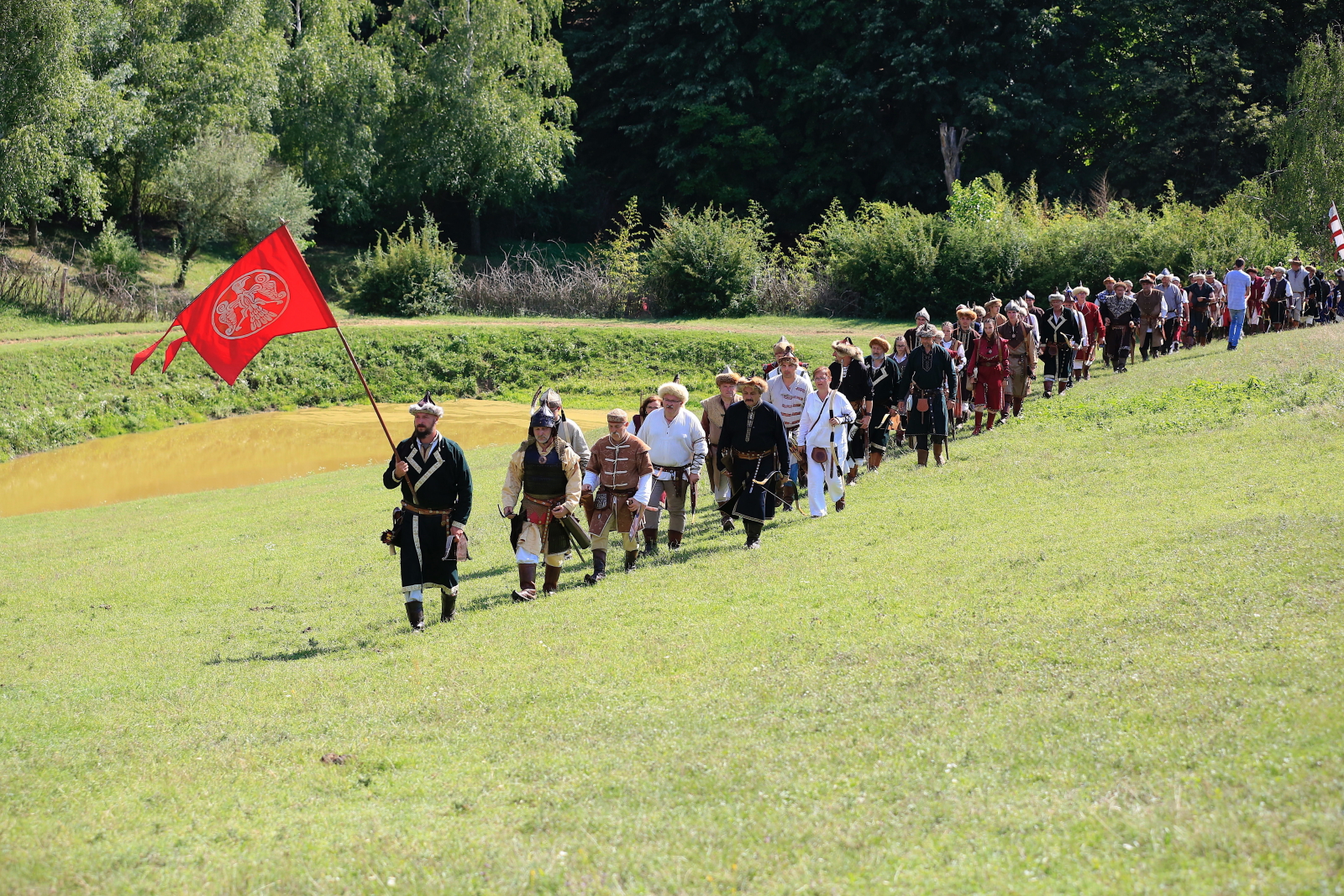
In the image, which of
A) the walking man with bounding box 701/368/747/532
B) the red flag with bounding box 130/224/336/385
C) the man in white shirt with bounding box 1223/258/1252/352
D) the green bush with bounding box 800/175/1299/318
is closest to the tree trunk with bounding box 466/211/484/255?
the green bush with bounding box 800/175/1299/318

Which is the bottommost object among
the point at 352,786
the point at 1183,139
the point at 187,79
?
the point at 352,786

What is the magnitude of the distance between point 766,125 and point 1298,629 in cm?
5409

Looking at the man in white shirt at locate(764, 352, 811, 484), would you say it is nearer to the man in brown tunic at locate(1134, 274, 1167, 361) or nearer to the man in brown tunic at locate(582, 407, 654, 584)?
the man in brown tunic at locate(582, 407, 654, 584)

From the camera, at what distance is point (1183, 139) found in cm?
5175

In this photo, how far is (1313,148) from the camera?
4206 cm

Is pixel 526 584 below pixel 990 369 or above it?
below

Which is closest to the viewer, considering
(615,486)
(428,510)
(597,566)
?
(428,510)

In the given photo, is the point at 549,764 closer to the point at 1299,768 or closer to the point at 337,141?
the point at 1299,768

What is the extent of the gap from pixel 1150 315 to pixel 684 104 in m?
34.7

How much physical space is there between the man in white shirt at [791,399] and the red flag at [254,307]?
6.05 metres

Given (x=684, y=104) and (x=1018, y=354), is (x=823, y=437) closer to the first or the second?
(x=1018, y=354)

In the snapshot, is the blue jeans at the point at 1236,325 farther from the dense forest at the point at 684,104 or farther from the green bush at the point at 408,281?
the green bush at the point at 408,281

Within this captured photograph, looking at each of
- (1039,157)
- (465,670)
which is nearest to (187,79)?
(1039,157)

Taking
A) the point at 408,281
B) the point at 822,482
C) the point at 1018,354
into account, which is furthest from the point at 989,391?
the point at 408,281
